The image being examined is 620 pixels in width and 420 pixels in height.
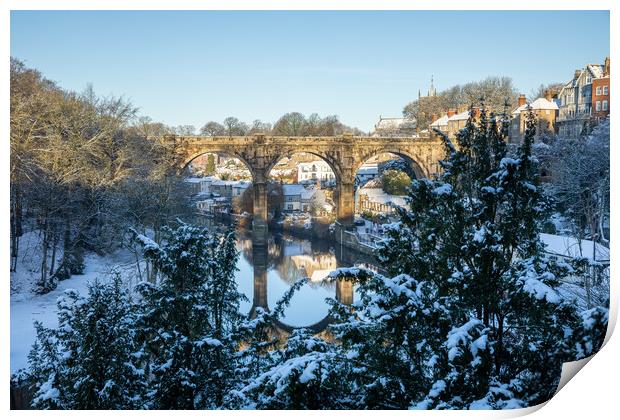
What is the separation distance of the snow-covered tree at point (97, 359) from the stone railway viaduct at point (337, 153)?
711 inches

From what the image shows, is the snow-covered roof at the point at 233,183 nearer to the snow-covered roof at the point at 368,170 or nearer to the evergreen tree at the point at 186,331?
the snow-covered roof at the point at 368,170

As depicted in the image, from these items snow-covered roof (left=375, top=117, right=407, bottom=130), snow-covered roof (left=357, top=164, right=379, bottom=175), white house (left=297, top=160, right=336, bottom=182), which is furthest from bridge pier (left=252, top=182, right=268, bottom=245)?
white house (left=297, top=160, right=336, bottom=182)

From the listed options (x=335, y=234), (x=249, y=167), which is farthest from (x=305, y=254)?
(x=249, y=167)

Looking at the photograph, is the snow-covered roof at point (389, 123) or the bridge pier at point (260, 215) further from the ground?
the snow-covered roof at point (389, 123)

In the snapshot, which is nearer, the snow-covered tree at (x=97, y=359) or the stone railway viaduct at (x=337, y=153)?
the snow-covered tree at (x=97, y=359)

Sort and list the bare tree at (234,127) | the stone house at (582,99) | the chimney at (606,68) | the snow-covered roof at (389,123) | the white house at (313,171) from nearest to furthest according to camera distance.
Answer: the chimney at (606,68) < the stone house at (582,99) < the bare tree at (234,127) < the snow-covered roof at (389,123) < the white house at (313,171)

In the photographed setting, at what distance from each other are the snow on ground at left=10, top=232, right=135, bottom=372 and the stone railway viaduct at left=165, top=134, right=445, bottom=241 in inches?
564

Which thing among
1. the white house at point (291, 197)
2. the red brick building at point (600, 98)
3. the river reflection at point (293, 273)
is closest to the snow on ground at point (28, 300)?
the river reflection at point (293, 273)

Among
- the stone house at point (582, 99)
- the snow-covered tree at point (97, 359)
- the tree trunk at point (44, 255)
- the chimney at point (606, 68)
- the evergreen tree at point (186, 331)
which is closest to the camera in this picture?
the snow-covered tree at point (97, 359)

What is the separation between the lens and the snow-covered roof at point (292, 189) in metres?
27.8

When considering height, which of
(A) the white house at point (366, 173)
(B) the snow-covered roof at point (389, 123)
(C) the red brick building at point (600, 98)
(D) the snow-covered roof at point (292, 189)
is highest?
(B) the snow-covered roof at point (389, 123)

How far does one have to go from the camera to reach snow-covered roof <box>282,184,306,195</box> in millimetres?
27770

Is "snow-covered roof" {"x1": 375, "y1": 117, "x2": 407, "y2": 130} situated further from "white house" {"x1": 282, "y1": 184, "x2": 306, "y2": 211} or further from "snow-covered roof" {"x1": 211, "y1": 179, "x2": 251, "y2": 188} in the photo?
"snow-covered roof" {"x1": 211, "y1": 179, "x2": 251, "y2": 188}

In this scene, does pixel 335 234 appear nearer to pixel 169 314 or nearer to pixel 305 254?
pixel 305 254
